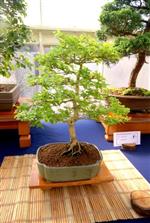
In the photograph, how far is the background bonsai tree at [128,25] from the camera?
1191mm

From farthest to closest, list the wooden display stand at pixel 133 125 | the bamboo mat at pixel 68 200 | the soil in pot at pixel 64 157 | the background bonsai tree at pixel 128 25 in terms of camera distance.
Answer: the wooden display stand at pixel 133 125
the background bonsai tree at pixel 128 25
the soil in pot at pixel 64 157
the bamboo mat at pixel 68 200

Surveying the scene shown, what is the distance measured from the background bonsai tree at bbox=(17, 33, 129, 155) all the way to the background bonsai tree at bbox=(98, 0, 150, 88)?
0.46 meters

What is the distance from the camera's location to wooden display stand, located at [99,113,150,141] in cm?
130

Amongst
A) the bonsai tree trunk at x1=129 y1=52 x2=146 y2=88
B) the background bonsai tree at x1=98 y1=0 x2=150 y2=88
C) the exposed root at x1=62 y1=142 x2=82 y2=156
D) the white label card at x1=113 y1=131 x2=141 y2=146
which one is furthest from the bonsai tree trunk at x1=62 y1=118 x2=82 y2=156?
the bonsai tree trunk at x1=129 y1=52 x2=146 y2=88

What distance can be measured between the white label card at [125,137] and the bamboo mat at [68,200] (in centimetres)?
22

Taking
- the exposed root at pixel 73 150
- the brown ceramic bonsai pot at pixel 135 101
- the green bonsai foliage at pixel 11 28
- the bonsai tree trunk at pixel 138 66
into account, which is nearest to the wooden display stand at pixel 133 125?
the brown ceramic bonsai pot at pixel 135 101

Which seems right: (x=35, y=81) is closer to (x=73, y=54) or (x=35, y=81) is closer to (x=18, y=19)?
(x=73, y=54)

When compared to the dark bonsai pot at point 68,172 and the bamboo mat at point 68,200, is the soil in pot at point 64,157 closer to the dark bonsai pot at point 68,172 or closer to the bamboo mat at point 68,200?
the dark bonsai pot at point 68,172

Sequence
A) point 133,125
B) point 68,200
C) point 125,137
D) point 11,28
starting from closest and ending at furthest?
point 68,200 → point 11,28 → point 125,137 → point 133,125

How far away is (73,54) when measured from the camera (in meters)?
0.76

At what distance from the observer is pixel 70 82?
2.66ft

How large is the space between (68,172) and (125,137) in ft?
1.72

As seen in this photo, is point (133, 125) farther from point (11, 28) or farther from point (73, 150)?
point (11, 28)

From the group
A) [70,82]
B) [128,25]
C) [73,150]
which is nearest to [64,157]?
[73,150]
